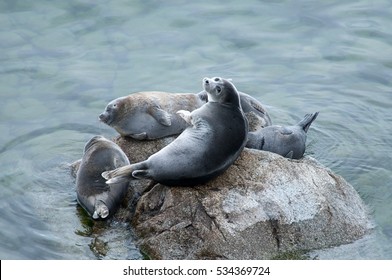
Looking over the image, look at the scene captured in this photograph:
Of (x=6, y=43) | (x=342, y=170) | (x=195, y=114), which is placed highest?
(x=195, y=114)

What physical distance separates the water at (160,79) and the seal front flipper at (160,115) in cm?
116

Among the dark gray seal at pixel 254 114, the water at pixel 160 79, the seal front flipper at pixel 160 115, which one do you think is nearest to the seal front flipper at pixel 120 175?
the water at pixel 160 79

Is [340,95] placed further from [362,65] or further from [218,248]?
[218,248]

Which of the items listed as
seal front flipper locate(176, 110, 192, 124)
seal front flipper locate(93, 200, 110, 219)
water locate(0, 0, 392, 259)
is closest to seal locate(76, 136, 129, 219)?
seal front flipper locate(93, 200, 110, 219)

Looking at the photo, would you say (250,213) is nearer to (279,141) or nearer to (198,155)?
(198,155)

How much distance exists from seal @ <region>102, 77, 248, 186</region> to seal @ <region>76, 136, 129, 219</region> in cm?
32

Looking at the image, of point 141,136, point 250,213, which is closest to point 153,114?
point 141,136

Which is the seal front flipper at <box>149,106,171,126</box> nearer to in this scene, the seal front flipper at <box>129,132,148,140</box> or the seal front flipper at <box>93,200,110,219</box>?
the seal front flipper at <box>129,132,148,140</box>

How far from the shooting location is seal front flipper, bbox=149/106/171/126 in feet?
32.2

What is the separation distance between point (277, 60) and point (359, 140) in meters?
2.69

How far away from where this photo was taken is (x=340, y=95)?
1261 centimetres

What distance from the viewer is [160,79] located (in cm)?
1295

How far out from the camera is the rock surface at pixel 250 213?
8258 mm
